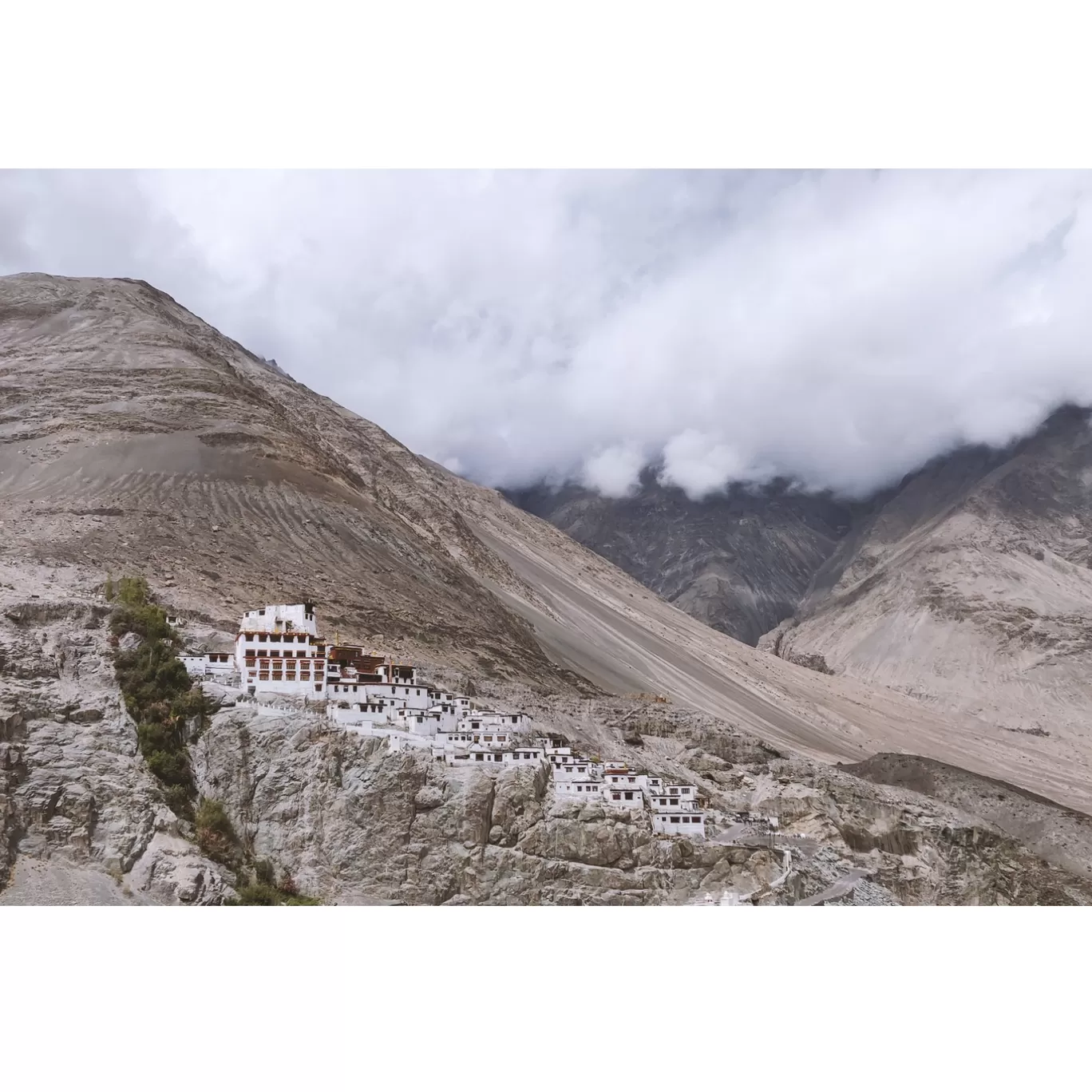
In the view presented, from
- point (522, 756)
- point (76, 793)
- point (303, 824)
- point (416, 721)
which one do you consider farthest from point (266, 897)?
point (522, 756)

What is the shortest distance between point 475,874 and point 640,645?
2266 inches

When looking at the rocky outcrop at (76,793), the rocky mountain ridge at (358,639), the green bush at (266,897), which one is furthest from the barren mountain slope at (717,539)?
the green bush at (266,897)

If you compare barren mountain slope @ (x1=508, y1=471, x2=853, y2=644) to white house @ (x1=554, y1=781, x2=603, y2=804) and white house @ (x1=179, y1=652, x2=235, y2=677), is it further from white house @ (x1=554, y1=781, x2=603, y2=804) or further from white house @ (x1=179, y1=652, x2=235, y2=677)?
white house @ (x1=179, y1=652, x2=235, y2=677)

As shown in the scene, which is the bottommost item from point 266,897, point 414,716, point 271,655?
point 266,897

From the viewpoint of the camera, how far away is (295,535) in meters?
66.9

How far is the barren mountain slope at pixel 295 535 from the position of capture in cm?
6000

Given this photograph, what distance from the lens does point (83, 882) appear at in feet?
114

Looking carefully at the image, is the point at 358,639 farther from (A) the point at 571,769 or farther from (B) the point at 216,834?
(B) the point at 216,834

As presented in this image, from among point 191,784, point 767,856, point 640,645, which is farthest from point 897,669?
point 191,784

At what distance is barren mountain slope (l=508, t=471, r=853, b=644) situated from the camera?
178250 millimetres

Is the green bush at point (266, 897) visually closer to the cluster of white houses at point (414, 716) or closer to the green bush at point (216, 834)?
the green bush at point (216, 834)

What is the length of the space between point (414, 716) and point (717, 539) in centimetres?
14997

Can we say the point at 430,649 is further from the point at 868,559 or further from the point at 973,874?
the point at 868,559

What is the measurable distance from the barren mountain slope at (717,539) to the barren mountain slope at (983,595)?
9507 millimetres
